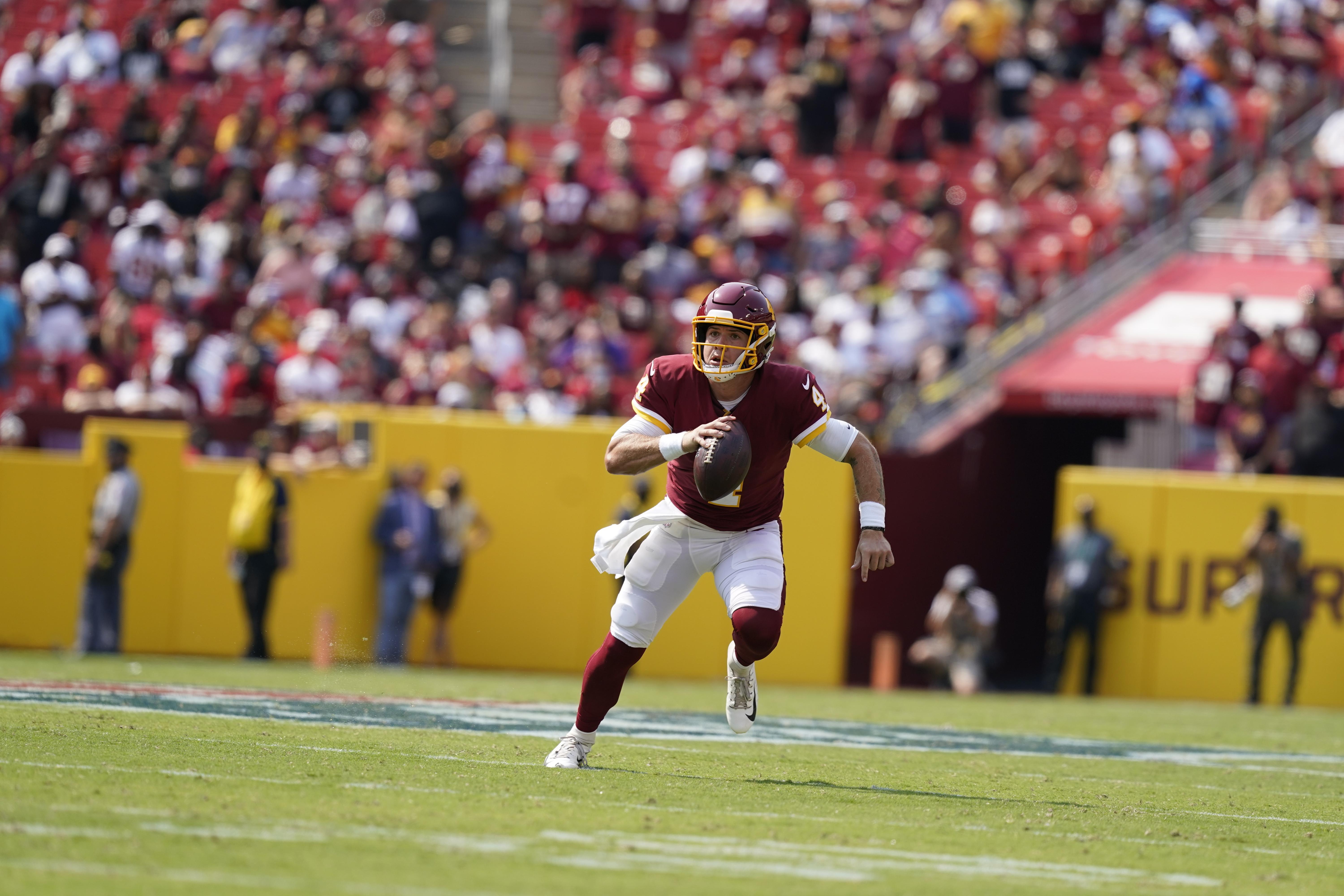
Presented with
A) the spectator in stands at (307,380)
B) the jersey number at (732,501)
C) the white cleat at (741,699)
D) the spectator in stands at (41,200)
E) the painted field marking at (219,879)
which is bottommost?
the painted field marking at (219,879)

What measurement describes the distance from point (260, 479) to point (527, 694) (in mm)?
3361

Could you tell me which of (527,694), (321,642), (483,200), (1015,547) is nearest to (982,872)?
(527,694)

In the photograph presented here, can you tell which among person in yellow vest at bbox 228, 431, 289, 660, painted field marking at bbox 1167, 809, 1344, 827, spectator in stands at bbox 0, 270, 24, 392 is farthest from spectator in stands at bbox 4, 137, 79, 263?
painted field marking at bbox 1167, 809, 1344, 827

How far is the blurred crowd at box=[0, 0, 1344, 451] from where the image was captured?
16.2 m

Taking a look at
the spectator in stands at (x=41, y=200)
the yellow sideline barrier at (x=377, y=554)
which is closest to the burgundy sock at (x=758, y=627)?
the yellow sideline barrier at (x=377, y=554)

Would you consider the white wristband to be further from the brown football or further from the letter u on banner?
the letter u on banner

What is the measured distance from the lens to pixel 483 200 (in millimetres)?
18391

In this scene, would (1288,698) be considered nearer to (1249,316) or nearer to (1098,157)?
(1249,316)

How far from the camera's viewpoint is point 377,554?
1495cm

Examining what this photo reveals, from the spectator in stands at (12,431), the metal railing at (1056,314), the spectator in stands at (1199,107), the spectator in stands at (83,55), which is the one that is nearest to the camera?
the spectator in stands at (12,431)

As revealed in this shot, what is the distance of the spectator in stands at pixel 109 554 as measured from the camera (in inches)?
529

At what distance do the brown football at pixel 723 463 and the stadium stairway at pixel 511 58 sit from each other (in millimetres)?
15185

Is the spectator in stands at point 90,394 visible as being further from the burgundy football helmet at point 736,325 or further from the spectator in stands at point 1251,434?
the spectator in stands at point 1251,434

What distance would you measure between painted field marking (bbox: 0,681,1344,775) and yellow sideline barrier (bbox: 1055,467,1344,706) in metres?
5.63
